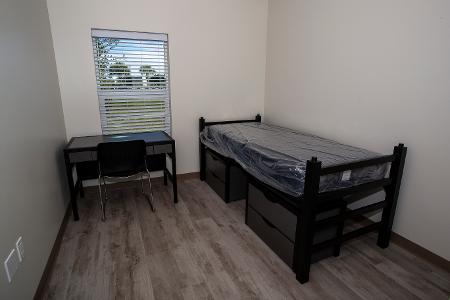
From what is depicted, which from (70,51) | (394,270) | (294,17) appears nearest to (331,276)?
(394,270)

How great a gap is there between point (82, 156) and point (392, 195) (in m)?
2.77

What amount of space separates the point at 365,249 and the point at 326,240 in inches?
19.3

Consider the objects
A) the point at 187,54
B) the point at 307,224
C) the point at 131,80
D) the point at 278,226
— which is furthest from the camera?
the point at 187,54

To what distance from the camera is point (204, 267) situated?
190 centimetres

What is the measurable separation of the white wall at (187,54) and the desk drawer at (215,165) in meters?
0.32

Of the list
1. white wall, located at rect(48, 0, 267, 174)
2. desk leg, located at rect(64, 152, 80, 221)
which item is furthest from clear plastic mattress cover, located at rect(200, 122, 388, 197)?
desk leg, located at rect(64, 152, 80, 221)

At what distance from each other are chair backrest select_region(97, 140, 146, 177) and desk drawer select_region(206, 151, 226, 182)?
849mm

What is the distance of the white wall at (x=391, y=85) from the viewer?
1769mm

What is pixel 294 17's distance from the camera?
2.96 m

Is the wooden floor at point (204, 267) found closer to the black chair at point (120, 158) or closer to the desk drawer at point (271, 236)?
the desk drawer at point (271, 236)

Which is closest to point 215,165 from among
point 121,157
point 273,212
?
point 121,157

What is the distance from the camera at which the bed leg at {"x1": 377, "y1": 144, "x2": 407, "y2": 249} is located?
1903 mm

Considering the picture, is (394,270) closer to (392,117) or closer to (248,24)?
(392,117)

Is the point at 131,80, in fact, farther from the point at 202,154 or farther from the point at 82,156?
the point at 202,154
